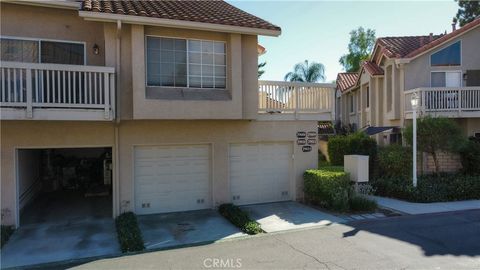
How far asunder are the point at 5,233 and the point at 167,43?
6421 millimetres

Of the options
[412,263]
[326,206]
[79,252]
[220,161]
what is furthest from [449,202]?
[79,252]

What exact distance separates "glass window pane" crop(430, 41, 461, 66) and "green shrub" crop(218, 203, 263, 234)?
13.1 metres

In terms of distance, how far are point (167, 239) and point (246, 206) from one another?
3.76 m

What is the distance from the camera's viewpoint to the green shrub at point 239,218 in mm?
9062

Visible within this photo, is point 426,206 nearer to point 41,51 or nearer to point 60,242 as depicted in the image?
point 60,242

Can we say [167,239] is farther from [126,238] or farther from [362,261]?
[362,261]

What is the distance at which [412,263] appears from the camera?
678 centimetres

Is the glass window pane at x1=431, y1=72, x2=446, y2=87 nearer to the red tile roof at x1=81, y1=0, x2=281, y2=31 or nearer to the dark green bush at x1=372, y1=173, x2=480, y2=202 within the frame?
the dark green bush at x1=372, y1=173, x2=480, y2=202

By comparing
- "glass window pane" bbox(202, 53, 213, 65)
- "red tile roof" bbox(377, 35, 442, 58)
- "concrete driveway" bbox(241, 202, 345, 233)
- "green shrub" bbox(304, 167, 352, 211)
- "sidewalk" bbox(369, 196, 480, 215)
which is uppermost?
"red tile roof" bbox(377, 35, 442, 58)

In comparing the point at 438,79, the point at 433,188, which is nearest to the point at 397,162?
the point at 433,188

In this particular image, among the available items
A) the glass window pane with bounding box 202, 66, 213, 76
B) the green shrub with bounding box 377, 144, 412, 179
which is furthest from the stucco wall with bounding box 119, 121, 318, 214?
the green shrub with bounding box 377, 144, 412, 179

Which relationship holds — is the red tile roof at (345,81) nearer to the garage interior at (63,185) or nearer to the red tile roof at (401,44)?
the red tile roof at (401,44)

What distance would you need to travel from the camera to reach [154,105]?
1005 cm

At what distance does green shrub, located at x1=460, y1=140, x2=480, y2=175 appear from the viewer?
576 inches
